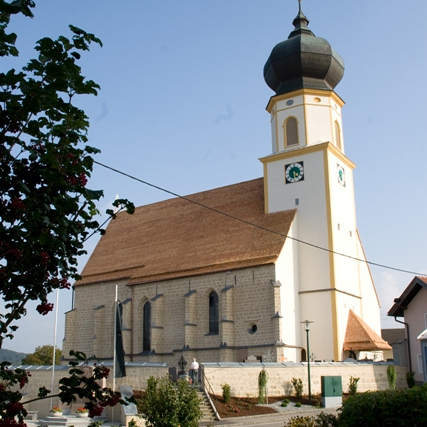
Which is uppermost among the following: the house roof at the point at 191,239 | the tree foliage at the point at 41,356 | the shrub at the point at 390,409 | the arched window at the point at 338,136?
the arched window at the point at 338,136

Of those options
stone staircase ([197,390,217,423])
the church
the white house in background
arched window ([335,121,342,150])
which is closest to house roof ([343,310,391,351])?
the church

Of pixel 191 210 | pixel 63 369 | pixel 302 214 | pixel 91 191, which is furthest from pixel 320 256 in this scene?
pixel 91 191

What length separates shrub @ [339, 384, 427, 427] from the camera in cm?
784

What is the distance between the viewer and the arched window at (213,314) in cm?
3191

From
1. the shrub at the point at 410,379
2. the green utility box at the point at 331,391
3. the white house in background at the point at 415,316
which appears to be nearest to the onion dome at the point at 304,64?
the white house in background at the point at 415,316

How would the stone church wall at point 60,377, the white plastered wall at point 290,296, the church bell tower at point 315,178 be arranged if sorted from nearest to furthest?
the stone church wall at point 60,377 < the white plastered wall at point 290,296 < the church bell tower at point 315,178

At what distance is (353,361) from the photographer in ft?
91.4

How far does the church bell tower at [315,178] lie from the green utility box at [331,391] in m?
6.95

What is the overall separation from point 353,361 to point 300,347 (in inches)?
120

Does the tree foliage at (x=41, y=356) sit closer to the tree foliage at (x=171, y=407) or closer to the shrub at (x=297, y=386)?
the shrub at (x=297, y=386)

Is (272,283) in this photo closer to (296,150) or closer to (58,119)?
(296,150)

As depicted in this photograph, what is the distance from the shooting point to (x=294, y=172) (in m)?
33.0

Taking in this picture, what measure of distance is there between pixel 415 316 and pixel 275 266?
688 cm

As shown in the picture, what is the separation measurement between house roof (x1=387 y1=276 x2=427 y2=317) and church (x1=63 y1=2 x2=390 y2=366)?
2233 mm
